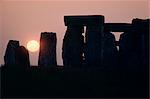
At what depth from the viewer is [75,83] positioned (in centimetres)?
482

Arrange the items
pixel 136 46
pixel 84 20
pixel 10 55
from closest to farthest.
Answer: pixel 84 20, pixel 136 46, pixel 10 55

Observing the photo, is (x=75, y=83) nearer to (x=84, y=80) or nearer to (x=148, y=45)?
(x=84, y=80)

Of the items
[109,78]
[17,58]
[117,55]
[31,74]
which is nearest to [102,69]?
[109,78]

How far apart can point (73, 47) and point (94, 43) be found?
399mm

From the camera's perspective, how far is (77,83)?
190 inches

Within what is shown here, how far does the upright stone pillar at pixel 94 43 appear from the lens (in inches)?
217

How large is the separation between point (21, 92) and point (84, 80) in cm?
102

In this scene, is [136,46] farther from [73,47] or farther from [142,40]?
[73,47]

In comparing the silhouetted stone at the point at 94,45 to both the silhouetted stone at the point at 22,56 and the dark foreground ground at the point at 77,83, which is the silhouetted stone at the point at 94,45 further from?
the silhouetted stone at the point at 22,56

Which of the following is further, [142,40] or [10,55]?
[10,55]

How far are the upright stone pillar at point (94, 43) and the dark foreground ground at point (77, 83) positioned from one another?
1.65 feet

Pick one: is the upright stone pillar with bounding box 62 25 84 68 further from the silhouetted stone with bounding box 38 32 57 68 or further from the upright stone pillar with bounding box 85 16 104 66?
the silhouetted stone with bounding box 38 32 57 68

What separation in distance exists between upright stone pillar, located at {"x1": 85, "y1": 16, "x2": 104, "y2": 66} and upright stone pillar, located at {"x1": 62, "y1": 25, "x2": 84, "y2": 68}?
14 centimetres

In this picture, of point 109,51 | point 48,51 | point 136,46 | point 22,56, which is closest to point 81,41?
point 109,51
